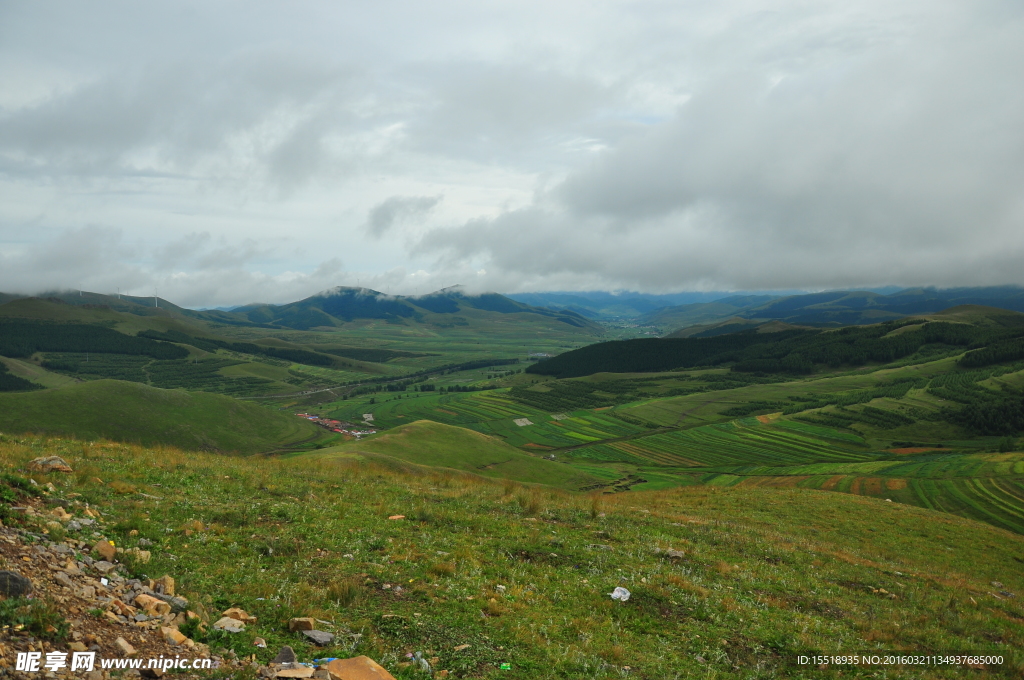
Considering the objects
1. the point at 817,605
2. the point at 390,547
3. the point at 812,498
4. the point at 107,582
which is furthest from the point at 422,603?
the point at 812,498

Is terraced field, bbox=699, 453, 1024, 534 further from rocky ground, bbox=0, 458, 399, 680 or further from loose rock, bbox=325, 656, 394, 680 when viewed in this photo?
rocky ground, bbox=0, 458, 399, 680

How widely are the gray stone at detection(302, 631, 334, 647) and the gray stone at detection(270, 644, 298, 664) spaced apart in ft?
3.07

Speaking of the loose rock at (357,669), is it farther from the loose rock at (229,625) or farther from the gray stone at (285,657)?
the loose rock at (229,625)

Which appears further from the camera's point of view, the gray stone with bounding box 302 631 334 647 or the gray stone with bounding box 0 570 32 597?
the gray stone with bounding box 302 631 334 647

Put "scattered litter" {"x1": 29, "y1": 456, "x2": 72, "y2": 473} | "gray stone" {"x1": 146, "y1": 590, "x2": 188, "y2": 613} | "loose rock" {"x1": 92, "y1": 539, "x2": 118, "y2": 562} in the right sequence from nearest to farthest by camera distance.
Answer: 1. "gray stone" {"x1": 146, "y1": 590, "x2": 188, "y2": 613}
2. "loose rock" {"x1": 92, "y1": 539, "x2": 118, "y2": 562}
3. "scattered litter" {"x1": 29, "y1": 456, "x2": 72, "y2": 473}

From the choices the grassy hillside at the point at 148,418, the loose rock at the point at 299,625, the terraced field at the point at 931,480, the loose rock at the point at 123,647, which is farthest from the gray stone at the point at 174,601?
the grassy hillside at the point at 148,418

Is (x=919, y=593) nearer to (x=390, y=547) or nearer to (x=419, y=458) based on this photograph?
(x=390, y=547)

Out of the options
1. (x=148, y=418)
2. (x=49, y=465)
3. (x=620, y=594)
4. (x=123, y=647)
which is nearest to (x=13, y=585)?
(x=123, y=647)

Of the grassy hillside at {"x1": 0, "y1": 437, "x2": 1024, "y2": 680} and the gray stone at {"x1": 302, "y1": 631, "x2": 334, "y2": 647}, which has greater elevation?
the gray stone at {"x1": 302, "y1": 631, "x2": 334, "y2": 647}

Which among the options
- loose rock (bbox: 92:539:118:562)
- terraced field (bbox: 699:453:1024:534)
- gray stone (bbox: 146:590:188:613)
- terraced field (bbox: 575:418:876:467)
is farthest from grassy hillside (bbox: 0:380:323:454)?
gray stone (bbox: 146:590:188:613)

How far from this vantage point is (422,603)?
38.9ft

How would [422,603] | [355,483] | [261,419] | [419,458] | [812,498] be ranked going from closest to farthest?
[422,603], [355,483], [812,498], [419,458], [261,419]

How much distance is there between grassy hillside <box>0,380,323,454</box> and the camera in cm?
14275

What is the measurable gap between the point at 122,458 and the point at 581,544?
70.7 ft
